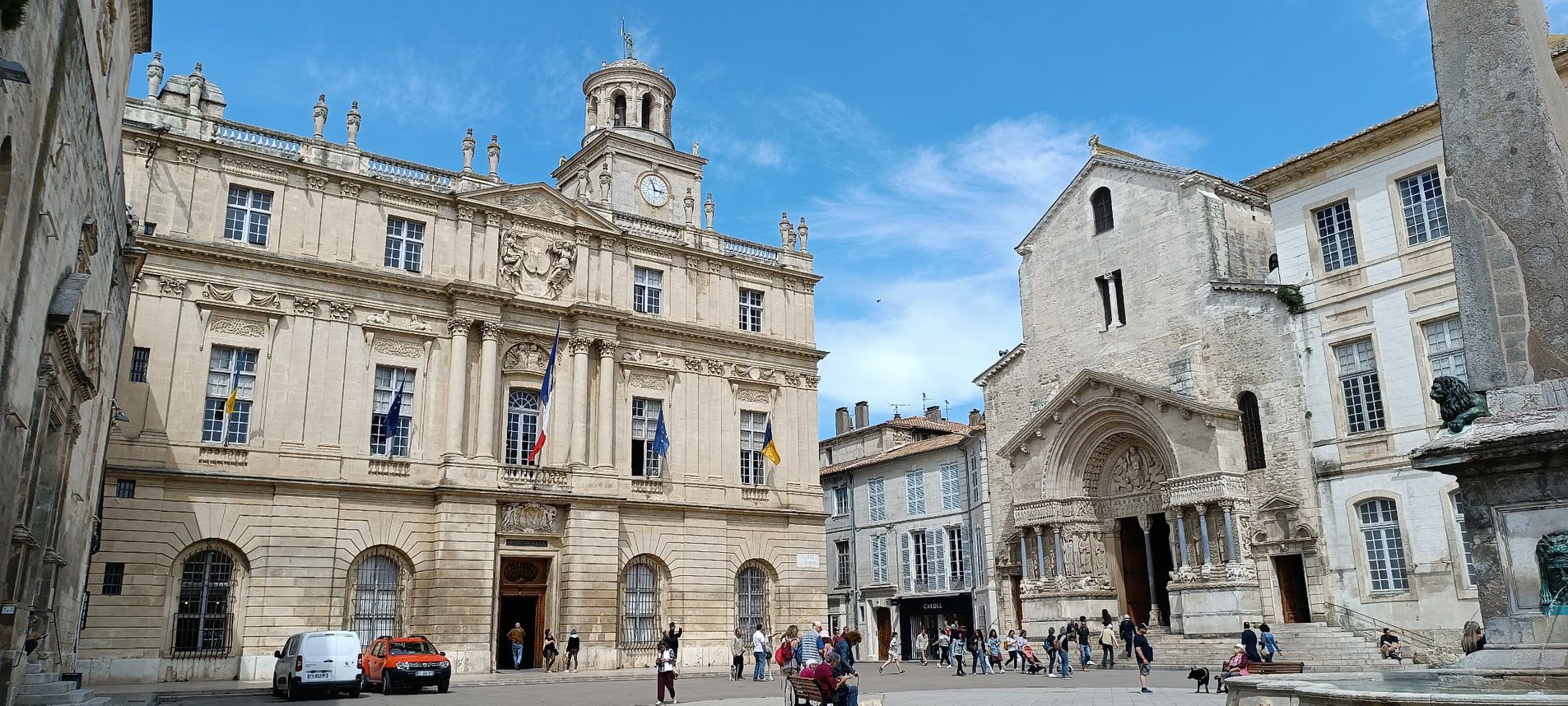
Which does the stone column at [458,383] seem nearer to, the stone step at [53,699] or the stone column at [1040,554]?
the stone step at [53,699]

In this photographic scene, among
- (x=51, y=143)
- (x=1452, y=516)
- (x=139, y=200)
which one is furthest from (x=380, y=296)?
(x=1452, y=516)

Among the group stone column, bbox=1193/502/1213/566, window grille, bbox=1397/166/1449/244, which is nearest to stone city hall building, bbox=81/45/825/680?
stone column, bbox=1193/502/1213/566

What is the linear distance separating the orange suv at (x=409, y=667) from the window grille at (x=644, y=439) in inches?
387

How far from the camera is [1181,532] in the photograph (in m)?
27.3

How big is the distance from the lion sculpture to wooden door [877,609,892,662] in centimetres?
3535

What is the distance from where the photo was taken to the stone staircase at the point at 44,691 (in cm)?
1272

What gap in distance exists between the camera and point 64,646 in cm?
1802

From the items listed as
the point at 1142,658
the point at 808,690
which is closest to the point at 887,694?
the point at 1142,658

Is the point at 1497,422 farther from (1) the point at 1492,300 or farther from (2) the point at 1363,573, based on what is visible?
(2) the point at 1363,573

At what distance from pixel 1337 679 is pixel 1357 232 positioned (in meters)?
18.1

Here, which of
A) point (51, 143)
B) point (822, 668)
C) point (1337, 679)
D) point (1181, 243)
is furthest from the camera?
point (1181, 243)

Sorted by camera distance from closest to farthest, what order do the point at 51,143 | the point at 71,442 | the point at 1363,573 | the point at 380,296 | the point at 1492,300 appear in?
the point at 1492,300 → the point at 51,143 → the point at 71,442 → the point at 1363,573 → the point at 380,296

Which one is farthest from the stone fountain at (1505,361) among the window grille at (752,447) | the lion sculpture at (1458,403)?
the window grille at (752,447)

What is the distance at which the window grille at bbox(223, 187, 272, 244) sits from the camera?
2561 cm
